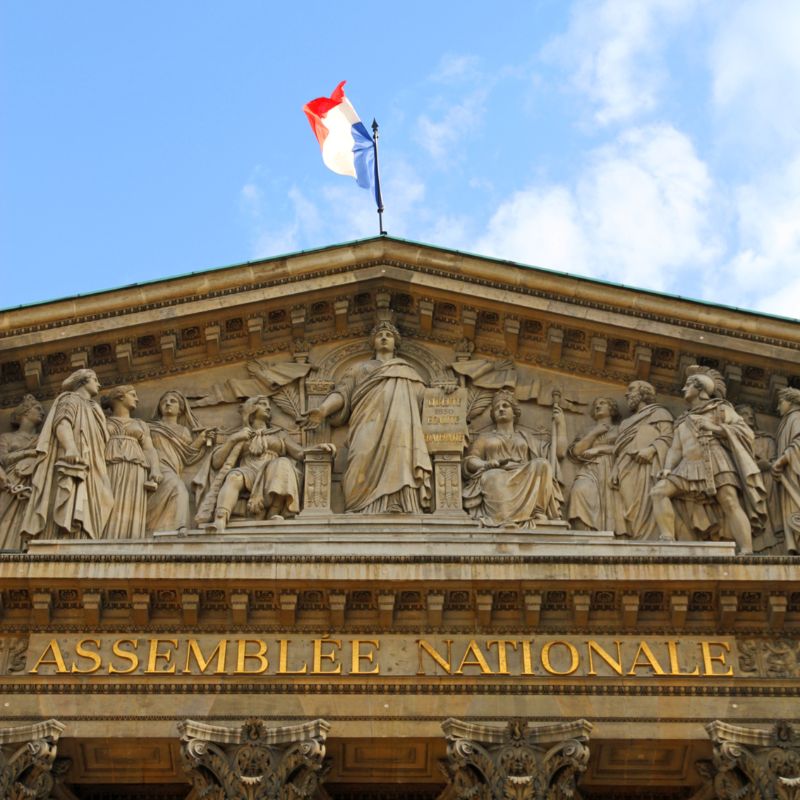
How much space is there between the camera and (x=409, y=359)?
2592cm

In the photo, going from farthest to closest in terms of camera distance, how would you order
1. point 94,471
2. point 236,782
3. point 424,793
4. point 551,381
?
point 551,381 < point 94,471 < point 424,793 < point 236,782

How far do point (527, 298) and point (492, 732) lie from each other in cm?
670

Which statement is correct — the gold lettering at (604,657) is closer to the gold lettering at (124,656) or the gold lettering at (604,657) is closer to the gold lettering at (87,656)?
the gold lettering at (124,656)

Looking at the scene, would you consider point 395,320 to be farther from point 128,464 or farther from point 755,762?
point 755,762

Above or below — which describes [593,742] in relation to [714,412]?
below

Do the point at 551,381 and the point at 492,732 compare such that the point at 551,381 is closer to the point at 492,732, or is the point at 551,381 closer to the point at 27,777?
the point at 492,732

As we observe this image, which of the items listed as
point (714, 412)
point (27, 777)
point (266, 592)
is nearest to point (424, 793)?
point (266, 592)

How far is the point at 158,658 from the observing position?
22219mm

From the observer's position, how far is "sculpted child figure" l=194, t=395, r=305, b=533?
941 inches

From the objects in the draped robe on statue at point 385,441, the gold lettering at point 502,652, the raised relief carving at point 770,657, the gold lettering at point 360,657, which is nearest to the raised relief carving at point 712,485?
the raised relief carving at point 770,657

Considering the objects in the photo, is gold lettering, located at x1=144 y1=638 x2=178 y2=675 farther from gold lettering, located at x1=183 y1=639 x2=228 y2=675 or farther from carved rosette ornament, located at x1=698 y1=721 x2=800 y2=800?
carved rosette ornament, located at x1=698 y1=721 x2=800 y2=800

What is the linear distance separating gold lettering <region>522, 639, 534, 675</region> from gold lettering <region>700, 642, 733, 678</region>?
1.95 metres

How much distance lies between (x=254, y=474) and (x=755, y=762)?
277 inches

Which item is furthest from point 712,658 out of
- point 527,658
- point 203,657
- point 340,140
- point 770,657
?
point 340,140
